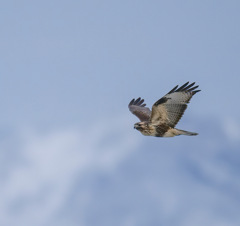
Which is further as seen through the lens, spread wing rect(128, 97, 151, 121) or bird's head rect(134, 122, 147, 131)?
spread wing rect(128, 97, 151, 121)

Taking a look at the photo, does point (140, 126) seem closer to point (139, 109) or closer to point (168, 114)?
point (168, 114)

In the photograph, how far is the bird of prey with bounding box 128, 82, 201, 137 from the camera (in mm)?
13953

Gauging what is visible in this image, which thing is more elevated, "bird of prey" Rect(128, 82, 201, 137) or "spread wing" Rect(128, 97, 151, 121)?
"spread wing" Rect(128, 97, 151, 121)

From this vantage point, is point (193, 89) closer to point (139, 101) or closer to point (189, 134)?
point (189, 134)

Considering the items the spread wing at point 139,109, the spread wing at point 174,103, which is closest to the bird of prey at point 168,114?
the spread wing at point 174,103

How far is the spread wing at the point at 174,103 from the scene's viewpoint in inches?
548

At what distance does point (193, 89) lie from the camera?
45.6 ft

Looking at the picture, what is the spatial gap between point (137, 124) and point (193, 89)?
162 cm

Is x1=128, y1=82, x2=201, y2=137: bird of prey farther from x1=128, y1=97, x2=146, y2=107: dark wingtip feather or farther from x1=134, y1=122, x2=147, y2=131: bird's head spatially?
x1=128, y1=97, x2=146, y2=107: dark wingtip feather

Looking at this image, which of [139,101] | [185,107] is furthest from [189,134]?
[139,101]

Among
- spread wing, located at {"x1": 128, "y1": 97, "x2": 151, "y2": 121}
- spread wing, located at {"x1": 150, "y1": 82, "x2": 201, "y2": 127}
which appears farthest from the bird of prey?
spread wing, located at {"x1": 128, "y1": 97, "x2": 151, "y2": 121}

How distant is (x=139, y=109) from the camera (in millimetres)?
17281

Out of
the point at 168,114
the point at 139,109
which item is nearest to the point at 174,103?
the point at 168,114

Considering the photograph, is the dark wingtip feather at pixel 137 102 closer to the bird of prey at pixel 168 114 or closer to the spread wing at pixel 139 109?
the spread wing at pixel 139 109
